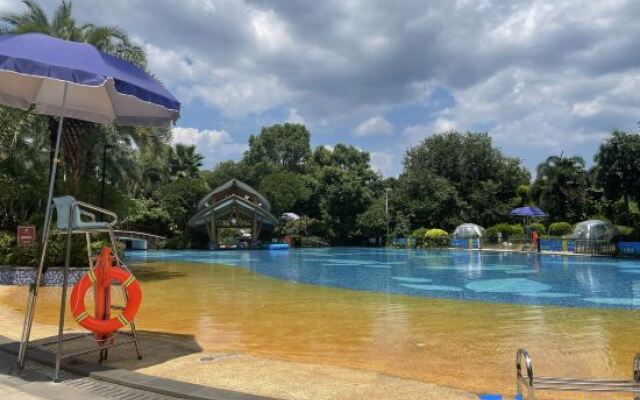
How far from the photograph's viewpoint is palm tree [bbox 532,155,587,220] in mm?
40031

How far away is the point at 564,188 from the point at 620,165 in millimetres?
14662

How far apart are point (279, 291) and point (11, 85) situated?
27.9 feet

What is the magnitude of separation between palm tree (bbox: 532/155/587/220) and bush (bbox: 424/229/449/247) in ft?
27.1

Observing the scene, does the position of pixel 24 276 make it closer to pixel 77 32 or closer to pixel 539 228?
pixel 77 32

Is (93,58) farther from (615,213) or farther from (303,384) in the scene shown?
(615,213)

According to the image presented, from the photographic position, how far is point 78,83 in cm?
474

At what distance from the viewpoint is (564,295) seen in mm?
13023

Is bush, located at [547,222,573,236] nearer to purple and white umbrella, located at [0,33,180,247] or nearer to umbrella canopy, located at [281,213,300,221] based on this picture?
umbrella canopy, located at [281,213,300,221]

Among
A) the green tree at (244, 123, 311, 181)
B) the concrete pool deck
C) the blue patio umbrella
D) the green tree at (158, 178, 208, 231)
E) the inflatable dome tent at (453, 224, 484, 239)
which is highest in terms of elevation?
the green tree at (244, 123, 311, 181)

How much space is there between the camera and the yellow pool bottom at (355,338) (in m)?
5.02

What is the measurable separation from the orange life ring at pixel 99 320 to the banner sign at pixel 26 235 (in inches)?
344

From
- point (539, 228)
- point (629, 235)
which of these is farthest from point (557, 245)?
point (539, 228)

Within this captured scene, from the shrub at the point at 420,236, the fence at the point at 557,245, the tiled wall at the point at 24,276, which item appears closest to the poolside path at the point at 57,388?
the tiled wall at the point at 24,276

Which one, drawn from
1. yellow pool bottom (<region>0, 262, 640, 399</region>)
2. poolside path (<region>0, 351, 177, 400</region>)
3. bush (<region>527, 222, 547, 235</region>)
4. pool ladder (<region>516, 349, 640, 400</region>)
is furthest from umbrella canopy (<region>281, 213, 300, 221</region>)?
pool ladder (<region>516, 349, 640, 400</region>)
